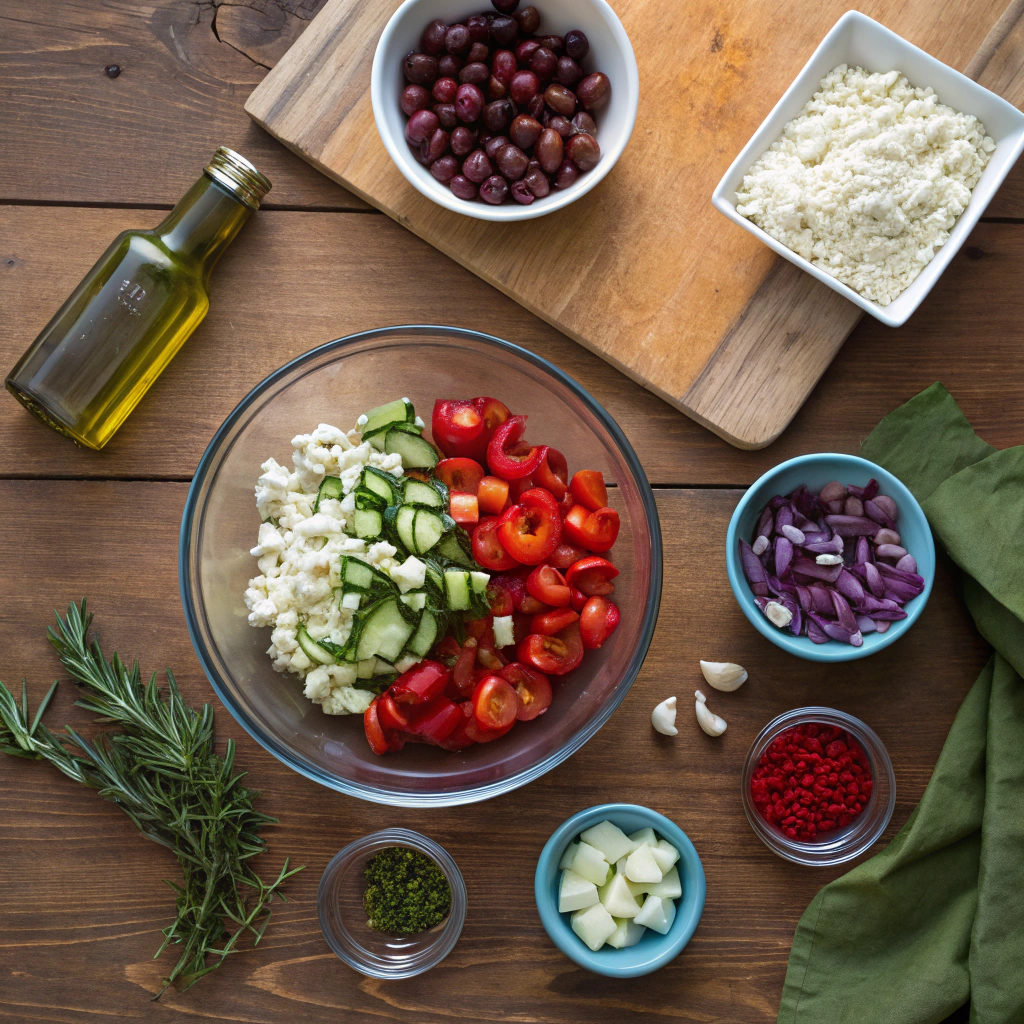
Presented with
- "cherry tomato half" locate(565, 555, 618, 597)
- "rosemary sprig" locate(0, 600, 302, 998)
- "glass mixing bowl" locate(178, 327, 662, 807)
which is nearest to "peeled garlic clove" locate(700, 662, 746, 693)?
"glass mixing bowl" locate(178, 327, 662, 807)

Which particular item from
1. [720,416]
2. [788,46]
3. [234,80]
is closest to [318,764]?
[720,416]

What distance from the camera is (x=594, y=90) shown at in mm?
1421

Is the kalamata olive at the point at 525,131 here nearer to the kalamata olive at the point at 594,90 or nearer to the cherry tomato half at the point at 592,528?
the kalamata olive at the point at 594,90

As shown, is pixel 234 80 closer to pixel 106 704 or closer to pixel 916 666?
pixel 106 704

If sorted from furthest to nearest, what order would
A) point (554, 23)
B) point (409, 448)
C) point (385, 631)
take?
point (554, 23) → point (409, 448) → point (385, 631)

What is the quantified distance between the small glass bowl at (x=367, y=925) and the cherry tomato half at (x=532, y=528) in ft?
1.97

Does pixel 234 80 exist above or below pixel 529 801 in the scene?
above

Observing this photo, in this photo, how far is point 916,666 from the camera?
1599 millimetres

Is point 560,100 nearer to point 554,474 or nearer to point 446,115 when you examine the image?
point 446,115

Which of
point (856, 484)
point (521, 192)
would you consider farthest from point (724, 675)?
point (521, 192)

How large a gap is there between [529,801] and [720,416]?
2.68 ft

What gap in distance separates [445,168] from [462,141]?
0.05 metres

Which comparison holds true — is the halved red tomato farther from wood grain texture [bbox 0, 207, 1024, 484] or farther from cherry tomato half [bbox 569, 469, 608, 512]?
wood grain texture [bbox 0, 207, 1024, 484]

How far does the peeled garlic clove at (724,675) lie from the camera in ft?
5.04
